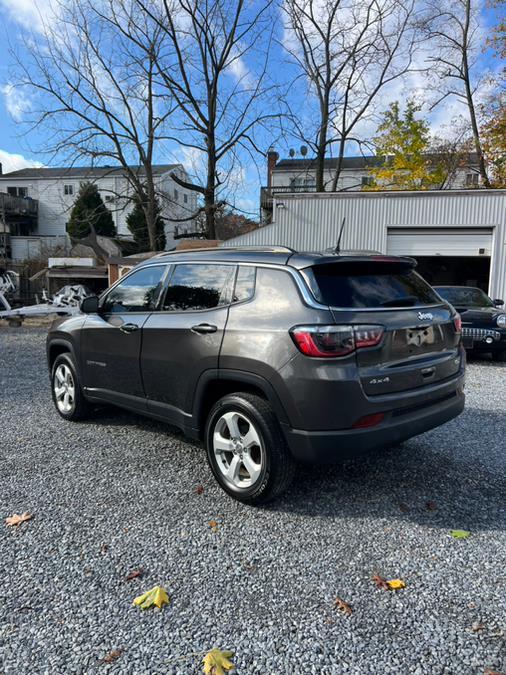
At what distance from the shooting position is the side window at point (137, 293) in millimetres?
4254

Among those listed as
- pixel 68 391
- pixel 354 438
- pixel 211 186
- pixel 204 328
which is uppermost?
pixel 211 186

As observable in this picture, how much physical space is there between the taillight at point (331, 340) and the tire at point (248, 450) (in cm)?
53

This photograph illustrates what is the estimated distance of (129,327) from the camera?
428 centimetres

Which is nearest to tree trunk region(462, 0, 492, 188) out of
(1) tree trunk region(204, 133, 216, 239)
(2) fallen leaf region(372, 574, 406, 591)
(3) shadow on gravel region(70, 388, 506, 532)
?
(1) tree trunk region(204, 133, 216, 239)

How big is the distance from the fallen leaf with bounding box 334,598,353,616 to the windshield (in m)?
9.14

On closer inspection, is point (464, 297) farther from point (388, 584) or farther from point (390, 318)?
point (388, 584)

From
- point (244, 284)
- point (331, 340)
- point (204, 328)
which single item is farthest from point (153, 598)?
point (244, 284)

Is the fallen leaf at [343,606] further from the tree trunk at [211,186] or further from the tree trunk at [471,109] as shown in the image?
the tree trunk at [471,109]

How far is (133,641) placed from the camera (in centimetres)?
212

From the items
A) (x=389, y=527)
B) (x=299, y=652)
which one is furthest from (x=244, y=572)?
(x=389, y=527)

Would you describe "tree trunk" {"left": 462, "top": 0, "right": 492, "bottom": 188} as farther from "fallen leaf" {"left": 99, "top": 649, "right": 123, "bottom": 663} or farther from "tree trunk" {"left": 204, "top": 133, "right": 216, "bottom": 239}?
"fallen leaf" {"left": 99, "top": 649, "right": 123, "bottom": 663}

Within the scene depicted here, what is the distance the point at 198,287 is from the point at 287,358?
3.92ft

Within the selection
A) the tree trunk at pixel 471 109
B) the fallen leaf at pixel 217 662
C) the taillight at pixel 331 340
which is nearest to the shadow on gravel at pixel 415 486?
the taillight at pixel 331 340

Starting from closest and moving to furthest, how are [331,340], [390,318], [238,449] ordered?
1. [331,340]
2. [390,318]
3. [238,449]
